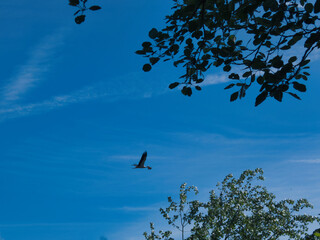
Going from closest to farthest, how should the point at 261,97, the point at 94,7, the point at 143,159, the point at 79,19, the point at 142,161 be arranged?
the point at 261,97 < the point at 94,7 < the point at 79,19 < the point at 142,161 < the point at 143,159

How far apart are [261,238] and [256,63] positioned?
1566cm

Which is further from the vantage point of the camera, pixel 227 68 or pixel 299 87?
pixel 227 68

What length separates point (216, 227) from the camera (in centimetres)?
1917

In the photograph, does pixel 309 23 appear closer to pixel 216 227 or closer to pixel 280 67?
pixel 280 67

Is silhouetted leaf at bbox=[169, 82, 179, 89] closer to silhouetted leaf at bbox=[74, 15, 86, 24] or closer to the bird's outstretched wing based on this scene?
silhouetted leaf at bbox=[74, 15, 86, 24]

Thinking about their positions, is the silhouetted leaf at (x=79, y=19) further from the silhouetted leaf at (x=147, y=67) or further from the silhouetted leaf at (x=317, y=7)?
the silhouetted leaf at (x=317, y=7)

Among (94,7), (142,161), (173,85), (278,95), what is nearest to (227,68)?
(173,85)

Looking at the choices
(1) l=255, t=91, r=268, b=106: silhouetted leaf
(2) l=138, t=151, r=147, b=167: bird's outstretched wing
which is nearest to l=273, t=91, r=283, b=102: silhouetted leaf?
(1) l=255, t=91, r=268, b=106: silhouetted leaf

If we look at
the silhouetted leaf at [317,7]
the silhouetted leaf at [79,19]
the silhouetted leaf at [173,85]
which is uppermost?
the silhouetted leaf at [79,19]

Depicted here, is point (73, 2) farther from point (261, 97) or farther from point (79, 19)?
point (261, 97)

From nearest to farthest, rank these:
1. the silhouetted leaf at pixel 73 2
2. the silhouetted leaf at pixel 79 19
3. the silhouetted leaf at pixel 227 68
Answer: the silhouetted leaf at pixel 73 2 < the silhouetted leaf at pixel 79 19 < the silhouetted leaf at pixel 227 68

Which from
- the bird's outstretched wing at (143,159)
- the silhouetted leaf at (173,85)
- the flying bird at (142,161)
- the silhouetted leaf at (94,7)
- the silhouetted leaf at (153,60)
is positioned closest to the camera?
the silhouetted leaf at (94,7)

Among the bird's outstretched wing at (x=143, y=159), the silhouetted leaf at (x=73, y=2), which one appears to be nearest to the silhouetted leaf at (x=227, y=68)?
the silhouetted leaf at (x=73, y=2)

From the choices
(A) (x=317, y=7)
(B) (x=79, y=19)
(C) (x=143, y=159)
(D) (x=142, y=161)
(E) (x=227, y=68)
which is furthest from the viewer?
(C) (x=143, y=159)
